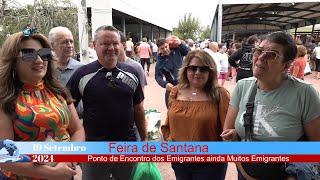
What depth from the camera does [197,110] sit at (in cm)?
298

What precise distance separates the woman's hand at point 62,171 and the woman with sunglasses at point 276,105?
1.15 meters

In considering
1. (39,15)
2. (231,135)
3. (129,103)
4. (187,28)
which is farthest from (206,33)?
(231,135)

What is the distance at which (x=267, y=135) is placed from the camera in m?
2.28

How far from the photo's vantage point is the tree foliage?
412 inches

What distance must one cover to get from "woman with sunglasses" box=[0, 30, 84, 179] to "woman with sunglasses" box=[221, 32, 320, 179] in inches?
47.9

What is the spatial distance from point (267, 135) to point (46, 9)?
1027 cm

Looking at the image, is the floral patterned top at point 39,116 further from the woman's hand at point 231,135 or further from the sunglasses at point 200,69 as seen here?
the sunglasses at point 200,69

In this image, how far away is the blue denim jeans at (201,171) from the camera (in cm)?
286

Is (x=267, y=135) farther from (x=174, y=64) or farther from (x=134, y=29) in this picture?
(x=134, y=29)

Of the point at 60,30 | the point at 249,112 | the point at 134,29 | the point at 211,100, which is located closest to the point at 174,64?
the point at 60,30

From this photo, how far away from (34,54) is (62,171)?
2.61ft

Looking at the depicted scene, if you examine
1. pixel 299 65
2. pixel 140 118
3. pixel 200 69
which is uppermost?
pixel 200 69

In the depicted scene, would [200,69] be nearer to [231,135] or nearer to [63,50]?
[231,135]

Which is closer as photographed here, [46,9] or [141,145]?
[141,145]
